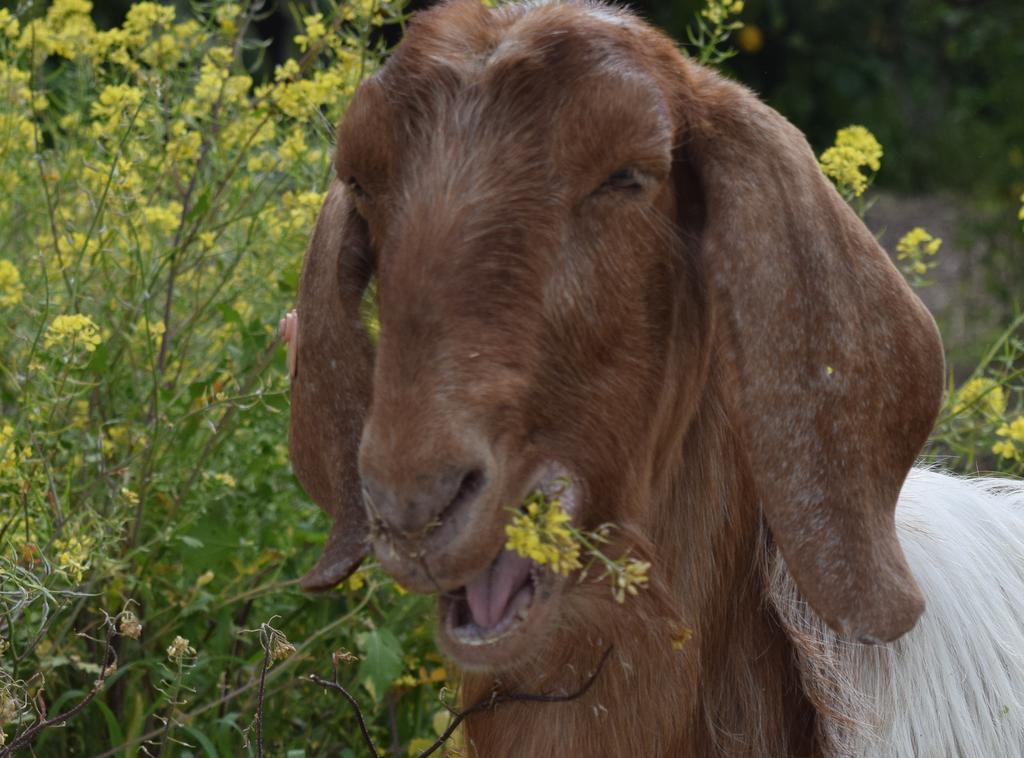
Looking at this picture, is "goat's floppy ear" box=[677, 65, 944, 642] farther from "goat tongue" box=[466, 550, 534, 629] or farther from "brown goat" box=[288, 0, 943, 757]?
"goat tongue" box=[466, 550, 534, 629]

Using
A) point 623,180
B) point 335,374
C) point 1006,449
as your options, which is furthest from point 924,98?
point 623,180

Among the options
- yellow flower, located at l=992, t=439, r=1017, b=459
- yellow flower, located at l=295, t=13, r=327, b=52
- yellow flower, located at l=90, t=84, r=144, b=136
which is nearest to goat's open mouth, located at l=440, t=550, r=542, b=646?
yellow flower, located at l=992, t=439, r=1017, b=459

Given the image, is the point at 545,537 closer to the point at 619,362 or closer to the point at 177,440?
the point at 619,362

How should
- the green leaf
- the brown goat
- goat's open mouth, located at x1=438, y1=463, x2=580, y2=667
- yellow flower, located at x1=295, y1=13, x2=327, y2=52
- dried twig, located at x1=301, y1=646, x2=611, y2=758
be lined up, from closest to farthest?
the brown goat → goat's open mouth, located at x1=438, y1=463, x2=580, y2=667 → dried twig, located at x1=301, y1=646, x2=611, y2=758 → the green leaf → yellow flower, located at x1=295, y1=13, x2=327, y2=52

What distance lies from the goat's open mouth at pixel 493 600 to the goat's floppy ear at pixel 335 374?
443 mm

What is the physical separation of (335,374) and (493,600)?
25.1 inches

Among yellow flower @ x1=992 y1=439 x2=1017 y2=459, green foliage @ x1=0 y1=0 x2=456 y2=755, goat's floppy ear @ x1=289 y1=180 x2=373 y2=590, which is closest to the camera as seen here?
goat's floppy ear @ x1=289 y1=180 x2=373 y2=590

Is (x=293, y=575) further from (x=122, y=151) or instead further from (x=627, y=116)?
(x=627, y=116)

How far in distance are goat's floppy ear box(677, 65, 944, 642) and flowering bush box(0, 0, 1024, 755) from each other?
1.03 meters

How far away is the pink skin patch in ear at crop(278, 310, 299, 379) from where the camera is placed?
316cm

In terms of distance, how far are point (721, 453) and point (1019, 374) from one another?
3.65ft

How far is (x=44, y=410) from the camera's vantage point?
3729 millimetres

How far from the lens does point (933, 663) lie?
9.87ft

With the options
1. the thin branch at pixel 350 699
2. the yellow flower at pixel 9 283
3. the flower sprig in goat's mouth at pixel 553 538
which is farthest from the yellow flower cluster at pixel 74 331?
the flower sprig in goat's mouth at pixel 553 538
